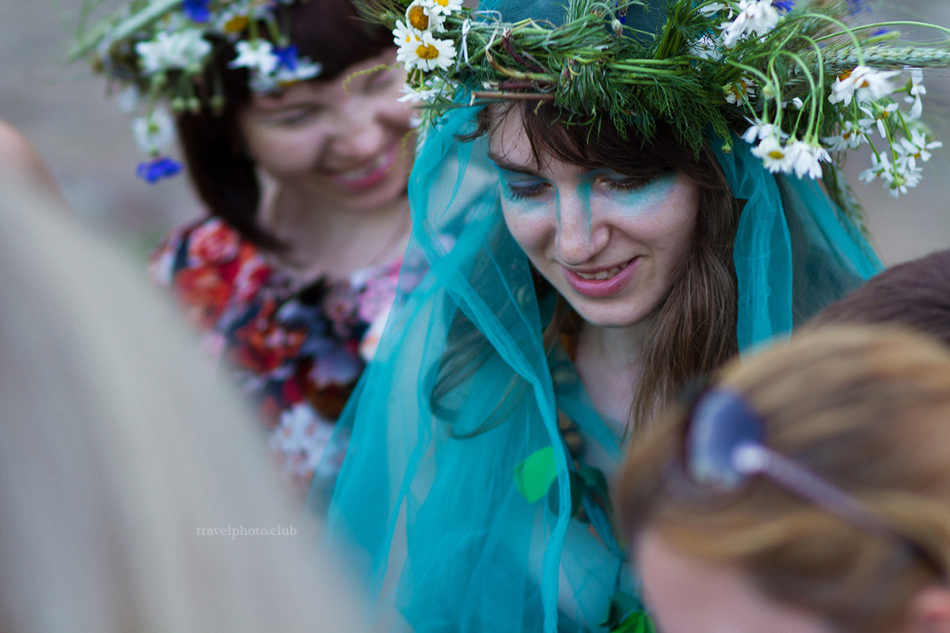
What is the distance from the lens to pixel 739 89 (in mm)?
1210

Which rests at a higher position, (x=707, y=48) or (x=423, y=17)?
(x=423, y=17)

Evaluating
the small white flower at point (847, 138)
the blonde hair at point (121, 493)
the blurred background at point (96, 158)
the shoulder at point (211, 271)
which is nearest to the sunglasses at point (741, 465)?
the blonde hair at point (121, 493)

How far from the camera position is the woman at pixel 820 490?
0.57 metres

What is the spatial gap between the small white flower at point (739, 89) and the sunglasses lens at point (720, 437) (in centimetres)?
73

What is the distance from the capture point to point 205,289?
2.47 meters

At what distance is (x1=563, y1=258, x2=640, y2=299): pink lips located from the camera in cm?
139

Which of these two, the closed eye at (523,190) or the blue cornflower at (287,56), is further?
the blue cornflower at (287,56)

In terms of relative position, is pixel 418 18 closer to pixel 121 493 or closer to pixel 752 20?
pixel 752 20

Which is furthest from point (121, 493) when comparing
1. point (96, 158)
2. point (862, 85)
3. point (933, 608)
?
point (96, 158)

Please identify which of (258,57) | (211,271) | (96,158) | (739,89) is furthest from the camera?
(96,158)

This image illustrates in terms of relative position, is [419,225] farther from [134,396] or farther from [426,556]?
[134,396]

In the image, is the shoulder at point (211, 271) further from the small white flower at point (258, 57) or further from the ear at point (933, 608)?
the ear at point (933, 608)

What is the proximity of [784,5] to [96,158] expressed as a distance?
13.3 feet

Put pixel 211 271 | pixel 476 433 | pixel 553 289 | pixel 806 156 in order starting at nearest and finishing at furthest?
pixel 806 156 < pixel 476 433 < pixel 553 289 < pixel 211 271
